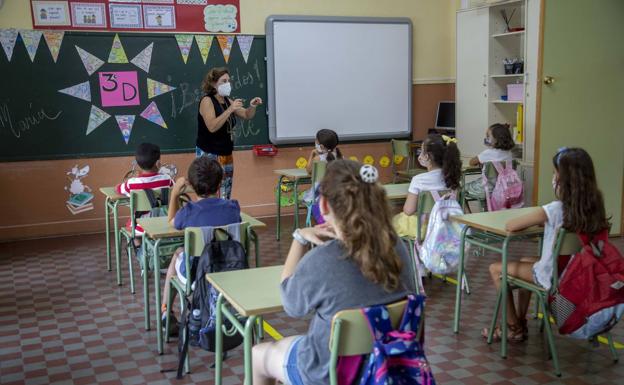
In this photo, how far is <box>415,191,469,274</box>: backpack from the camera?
4105 mm

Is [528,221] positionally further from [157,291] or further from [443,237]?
[157,291]

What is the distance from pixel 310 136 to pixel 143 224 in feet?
13.2

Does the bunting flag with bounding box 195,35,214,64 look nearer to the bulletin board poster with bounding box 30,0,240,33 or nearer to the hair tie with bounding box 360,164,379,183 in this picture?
the bulletin board poster with bounding box 30,0,240,33

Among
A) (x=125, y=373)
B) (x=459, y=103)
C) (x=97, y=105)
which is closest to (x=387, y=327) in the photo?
(x=125, y=373)

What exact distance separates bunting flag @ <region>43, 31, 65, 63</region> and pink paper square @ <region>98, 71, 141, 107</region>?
442 millimetres

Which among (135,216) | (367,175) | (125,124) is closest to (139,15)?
(125,124)

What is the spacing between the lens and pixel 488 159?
565cm

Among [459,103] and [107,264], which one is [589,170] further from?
[459,103]

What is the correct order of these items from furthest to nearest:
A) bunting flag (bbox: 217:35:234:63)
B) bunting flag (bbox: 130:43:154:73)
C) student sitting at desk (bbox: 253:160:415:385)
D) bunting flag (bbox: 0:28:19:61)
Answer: bunting flag (bbox: 217:35:234:63), bunting flag (bbox: 130:43:154:73), bunting flag (bbox: 0:28:19:61), student sitting at desk (bbox: 253:160:415:385)

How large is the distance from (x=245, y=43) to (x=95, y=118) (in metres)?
1.74

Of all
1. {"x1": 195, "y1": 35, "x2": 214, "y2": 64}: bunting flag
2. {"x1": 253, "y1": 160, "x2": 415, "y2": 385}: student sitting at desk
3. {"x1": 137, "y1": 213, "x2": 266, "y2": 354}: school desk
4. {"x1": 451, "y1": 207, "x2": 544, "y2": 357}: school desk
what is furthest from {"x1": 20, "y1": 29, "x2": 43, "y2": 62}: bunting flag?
{"x1": 253, "y1": 160, "x2": 415, "y2": 385}: student sitting at desk

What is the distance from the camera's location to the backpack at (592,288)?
308 centimetres

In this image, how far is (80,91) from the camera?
647cm

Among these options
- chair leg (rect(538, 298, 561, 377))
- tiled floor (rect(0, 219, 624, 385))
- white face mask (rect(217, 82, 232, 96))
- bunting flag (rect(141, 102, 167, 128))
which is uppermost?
white face mask (rect(217, 82, 232, 96))
